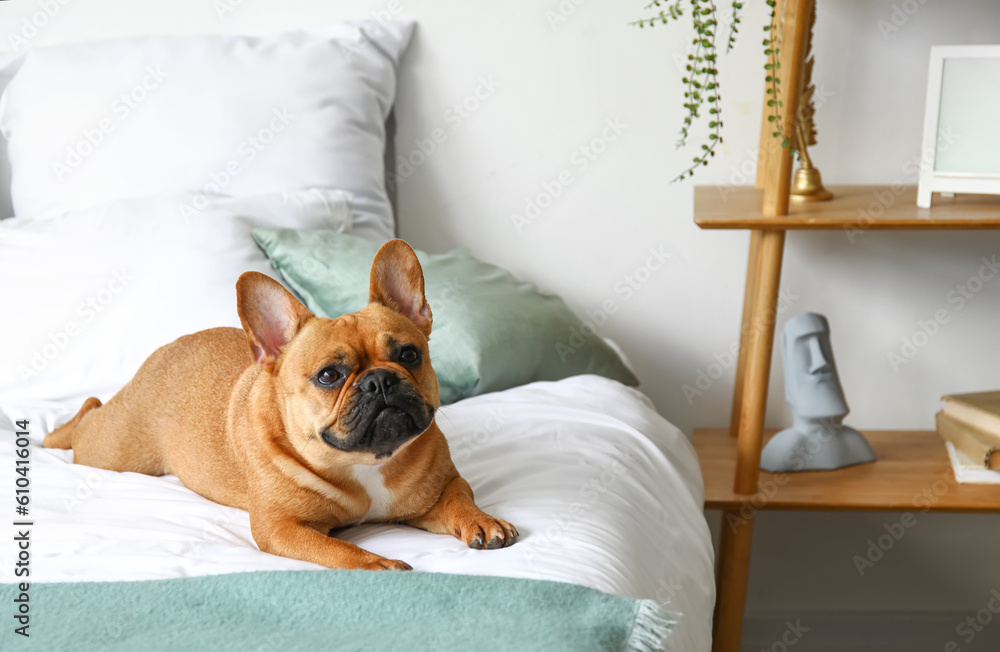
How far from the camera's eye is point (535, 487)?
42.6 inches

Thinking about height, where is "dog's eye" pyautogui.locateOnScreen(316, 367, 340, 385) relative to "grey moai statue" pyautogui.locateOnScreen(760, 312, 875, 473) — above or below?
above

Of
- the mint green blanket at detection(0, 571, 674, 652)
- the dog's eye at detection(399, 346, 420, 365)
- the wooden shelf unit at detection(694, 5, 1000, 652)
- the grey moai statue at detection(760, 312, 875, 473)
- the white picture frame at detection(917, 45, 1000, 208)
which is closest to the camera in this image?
the mint green blanket at detection(0, 571, 674, 652)

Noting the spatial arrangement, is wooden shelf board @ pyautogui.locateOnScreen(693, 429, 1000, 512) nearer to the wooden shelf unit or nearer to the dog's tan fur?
the wooden shelf unit

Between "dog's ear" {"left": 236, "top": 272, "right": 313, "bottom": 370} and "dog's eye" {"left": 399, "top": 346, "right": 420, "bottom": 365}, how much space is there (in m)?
0.12

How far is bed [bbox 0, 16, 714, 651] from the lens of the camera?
0.96 metres

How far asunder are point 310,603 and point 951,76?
1.41 meters

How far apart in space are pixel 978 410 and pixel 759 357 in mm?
475

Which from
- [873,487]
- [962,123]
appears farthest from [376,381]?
[962,123]

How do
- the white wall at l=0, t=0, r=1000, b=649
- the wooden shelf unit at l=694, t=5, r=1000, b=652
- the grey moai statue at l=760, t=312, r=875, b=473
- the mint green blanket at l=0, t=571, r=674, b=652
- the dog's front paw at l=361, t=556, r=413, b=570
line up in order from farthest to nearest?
the white wall at l=0, t=0, r=1000, b=649
the grey moai statue at l=760, t=312, r=875, b=473
the wooden shelf unit at l=694, t=5, r=1000, b=652
the dog's front paw at l=361, t=556, r=413, b=570
the mint green blanket at l=0, t=571, r=674, b=652

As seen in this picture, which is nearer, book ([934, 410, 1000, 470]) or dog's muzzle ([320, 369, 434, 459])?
dog's muzzle ([320, 369, 434, 459])

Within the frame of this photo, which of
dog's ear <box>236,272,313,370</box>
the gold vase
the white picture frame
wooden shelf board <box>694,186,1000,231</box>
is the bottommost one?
dog's ear <box>236,272,313,370</box>

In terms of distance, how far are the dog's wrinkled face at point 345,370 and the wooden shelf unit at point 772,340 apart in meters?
0.62

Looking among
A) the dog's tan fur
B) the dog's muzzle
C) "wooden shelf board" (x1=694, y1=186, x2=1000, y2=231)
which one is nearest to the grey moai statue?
"wooden shelf board" (x1=694, y1=186, x2=1000, y2=231)

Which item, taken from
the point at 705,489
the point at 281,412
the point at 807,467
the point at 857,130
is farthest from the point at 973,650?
the point at 281,412
